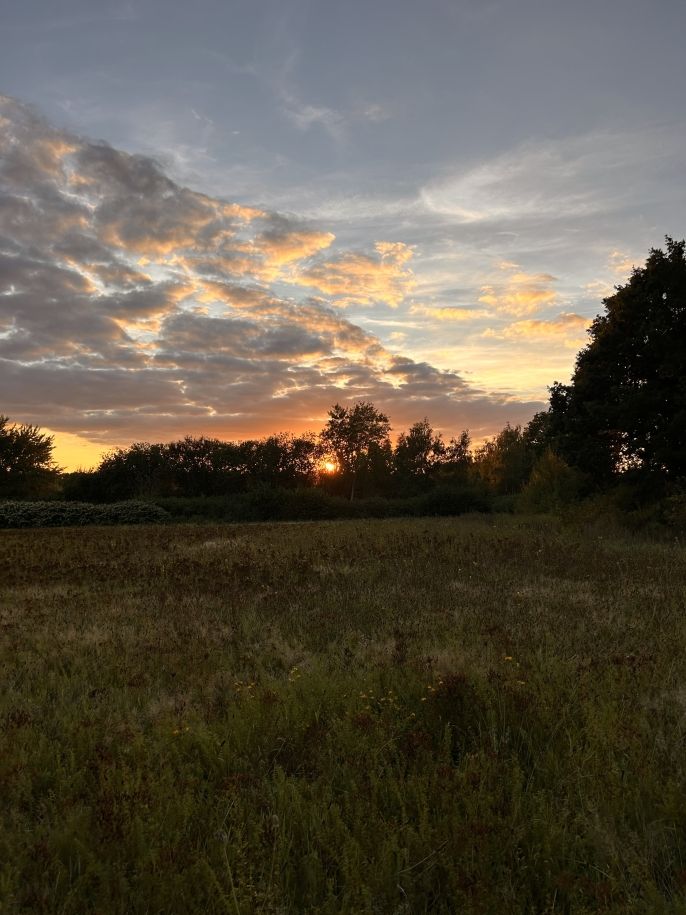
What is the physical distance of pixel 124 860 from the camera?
3.41 metres

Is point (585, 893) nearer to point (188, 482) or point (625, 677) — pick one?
point (625, 677)

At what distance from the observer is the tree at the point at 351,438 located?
242 feet

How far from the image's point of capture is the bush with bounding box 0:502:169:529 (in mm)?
33875

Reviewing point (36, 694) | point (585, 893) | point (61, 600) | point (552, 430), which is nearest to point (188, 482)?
point (552, 430)

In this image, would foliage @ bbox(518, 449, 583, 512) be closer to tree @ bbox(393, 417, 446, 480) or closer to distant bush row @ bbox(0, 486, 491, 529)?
distant bush row @ bbox(0, 486, 491, 529)

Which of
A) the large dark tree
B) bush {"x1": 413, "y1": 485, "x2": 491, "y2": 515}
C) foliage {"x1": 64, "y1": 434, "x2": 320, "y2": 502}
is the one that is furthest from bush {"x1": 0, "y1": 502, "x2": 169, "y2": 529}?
the large dark tree

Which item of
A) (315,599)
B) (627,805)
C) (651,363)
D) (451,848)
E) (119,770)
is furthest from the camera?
(651,363)

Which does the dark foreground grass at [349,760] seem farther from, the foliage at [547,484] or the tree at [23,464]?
the tree at [23,464]

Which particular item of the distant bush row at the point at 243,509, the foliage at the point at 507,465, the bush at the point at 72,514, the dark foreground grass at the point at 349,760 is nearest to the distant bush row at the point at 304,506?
the distant bush row at the point at 243,509

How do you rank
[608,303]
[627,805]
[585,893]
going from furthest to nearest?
[608,303] < [627,805] < [585,893]

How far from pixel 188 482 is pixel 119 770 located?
198ft

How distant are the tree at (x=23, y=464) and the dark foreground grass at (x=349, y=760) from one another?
42293mm

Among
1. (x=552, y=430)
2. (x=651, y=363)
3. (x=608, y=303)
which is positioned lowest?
(x=552, y=430)

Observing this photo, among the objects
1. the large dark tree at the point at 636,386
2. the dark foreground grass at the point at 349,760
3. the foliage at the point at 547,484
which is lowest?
the dark foreground grass at the point at 349,760
